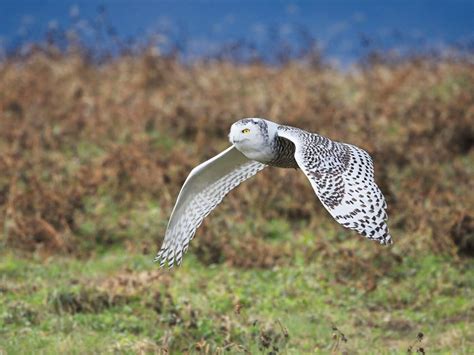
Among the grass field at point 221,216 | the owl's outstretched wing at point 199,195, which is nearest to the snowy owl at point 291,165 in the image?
the owl's outstretched wing at point 199,195

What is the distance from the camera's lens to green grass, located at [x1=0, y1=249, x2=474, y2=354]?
641 centimetres

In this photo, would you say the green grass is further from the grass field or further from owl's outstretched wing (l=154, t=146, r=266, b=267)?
owl's outstretched wing (l=154, t=146, r=266, b=267)

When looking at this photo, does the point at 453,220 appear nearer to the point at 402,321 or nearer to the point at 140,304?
the point at 402,321

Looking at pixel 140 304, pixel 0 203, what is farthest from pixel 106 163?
pixel 140 304

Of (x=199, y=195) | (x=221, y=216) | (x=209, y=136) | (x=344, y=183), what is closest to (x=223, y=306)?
(x=199, y=195)

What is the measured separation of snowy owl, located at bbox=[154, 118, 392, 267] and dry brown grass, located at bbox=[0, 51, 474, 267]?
2.21 m

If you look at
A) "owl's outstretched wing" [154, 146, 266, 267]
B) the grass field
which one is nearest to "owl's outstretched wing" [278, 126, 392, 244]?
"owl's outstretched wing" [154, 146, 266, 267]

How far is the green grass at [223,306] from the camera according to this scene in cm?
641

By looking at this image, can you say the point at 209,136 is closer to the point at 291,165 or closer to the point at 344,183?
the point at 291,165

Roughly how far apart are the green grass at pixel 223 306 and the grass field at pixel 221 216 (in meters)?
0.02

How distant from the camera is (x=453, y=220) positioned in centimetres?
809

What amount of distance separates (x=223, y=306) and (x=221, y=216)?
1716 mm

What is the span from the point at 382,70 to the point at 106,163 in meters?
4.49

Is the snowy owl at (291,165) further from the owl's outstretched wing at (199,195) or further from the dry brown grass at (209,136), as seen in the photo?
the dry brown grass at (209,136)
